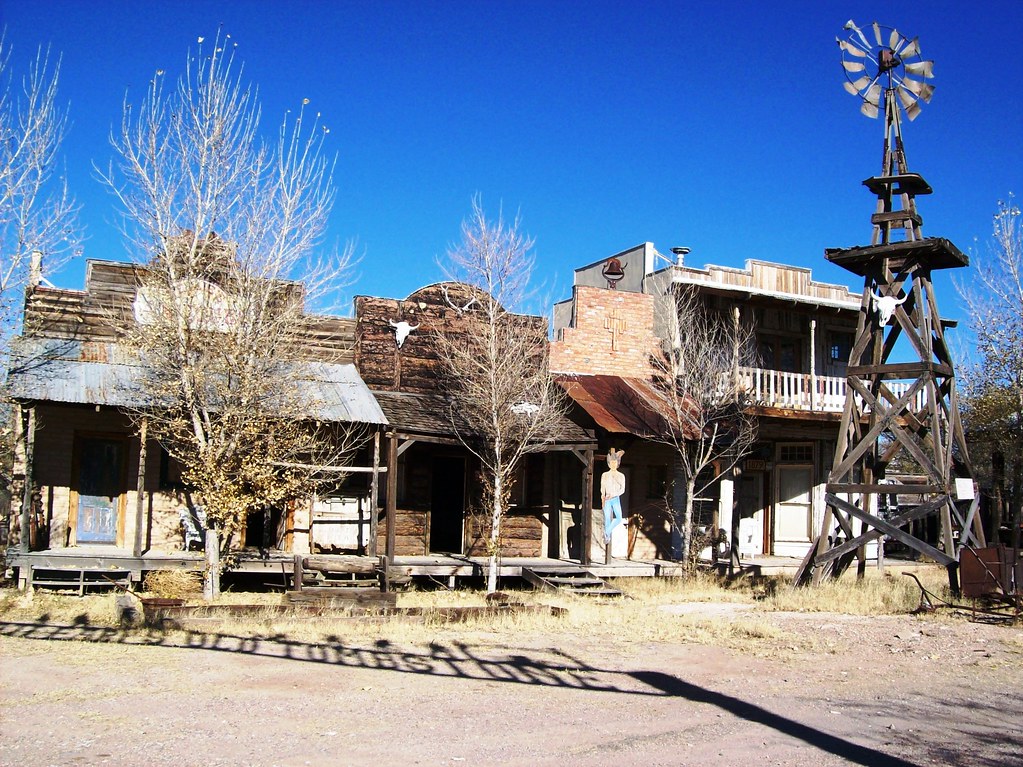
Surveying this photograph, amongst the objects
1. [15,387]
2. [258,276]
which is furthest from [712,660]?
[15,387]

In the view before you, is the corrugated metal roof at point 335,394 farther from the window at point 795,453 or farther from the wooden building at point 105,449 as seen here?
the window at point 795,453

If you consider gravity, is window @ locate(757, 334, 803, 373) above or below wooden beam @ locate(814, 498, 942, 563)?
above

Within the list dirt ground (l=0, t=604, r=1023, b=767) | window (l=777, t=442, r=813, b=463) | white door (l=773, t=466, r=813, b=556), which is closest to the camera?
dirt ground (l=0, t=604, r=1023, b=767)

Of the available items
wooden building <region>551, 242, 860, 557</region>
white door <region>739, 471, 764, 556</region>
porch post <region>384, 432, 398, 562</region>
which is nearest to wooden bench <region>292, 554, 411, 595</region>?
porch post <region>384, 432, 398, 562</region>

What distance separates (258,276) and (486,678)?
7913 mm

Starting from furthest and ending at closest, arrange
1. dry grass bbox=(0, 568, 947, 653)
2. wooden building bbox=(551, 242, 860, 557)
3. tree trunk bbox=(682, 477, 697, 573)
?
wooden building bbox=(551, 242, 860, 557) < tree trunk bbox=(682, 477, 697, 573) < dry grass bbox=(0, 568, 947, 653)

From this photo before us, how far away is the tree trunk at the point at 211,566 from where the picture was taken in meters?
14.4

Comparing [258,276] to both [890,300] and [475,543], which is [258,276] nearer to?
[475,543]

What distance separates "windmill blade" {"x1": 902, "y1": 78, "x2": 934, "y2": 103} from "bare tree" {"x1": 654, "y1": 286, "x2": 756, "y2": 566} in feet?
20.0

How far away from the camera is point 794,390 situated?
2203cm

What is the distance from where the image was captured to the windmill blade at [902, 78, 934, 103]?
55.3 ft

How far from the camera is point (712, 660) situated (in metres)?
11.5

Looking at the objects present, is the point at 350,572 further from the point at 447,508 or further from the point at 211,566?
the point at 447,508

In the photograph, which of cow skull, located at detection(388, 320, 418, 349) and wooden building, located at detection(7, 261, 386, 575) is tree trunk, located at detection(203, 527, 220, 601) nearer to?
wooden building, located at detection(7, 261, 386, 575)
